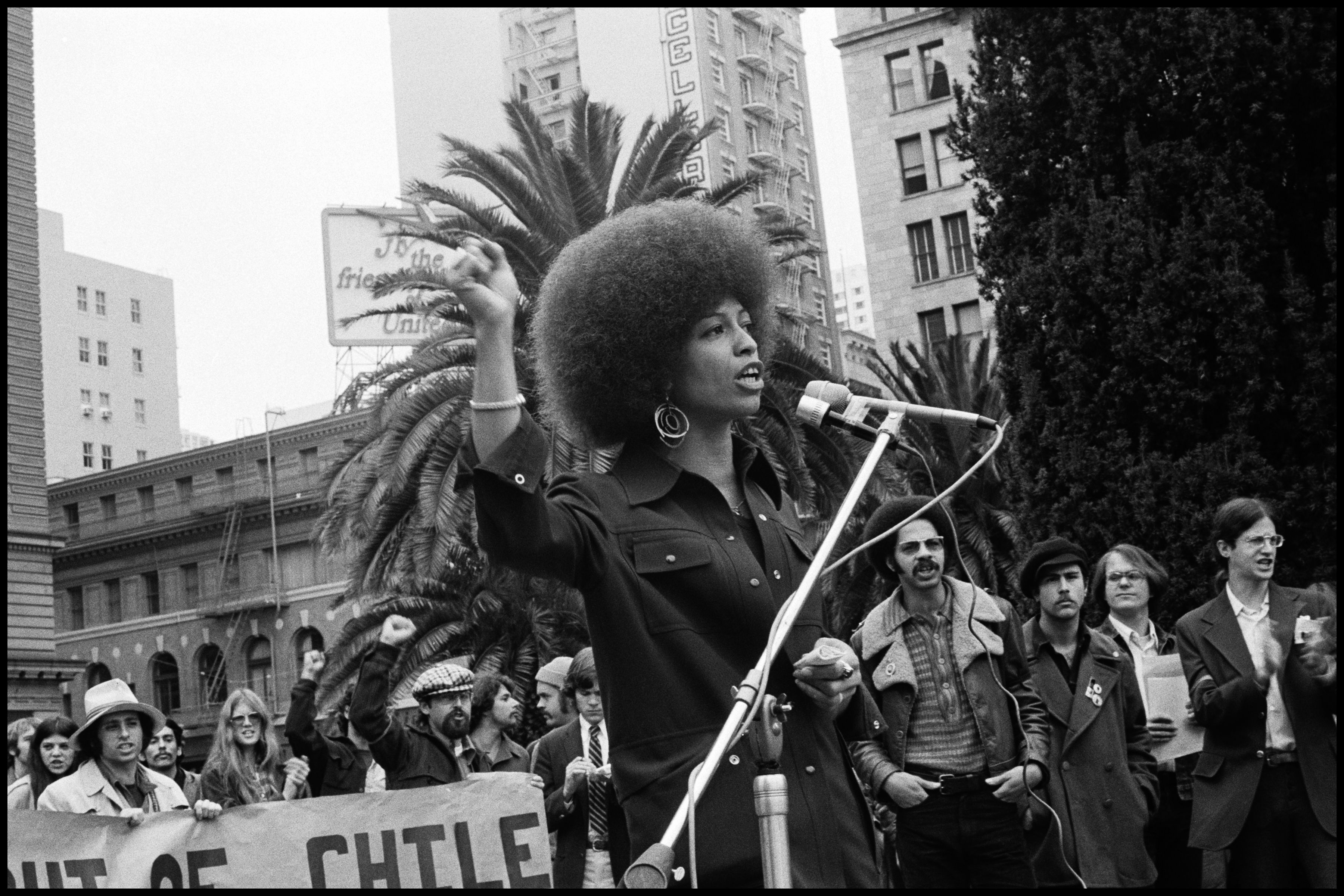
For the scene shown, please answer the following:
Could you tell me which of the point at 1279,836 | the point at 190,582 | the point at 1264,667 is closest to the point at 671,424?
the point at 1264,667

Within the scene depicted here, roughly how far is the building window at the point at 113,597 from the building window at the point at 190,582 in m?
3.49

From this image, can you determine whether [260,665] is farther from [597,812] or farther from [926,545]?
[926,545]

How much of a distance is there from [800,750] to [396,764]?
16.5ft

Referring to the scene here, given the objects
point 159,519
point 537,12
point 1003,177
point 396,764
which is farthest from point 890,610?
point 537,12

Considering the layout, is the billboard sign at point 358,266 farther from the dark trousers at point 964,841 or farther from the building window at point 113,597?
the dark trousers at point 964,841

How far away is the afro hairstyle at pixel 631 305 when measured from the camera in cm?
402

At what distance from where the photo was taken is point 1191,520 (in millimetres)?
11602

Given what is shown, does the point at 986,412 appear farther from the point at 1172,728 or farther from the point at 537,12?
the point at 537,12

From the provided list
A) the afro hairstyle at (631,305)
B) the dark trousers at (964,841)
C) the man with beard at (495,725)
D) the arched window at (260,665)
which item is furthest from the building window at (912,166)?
the afro hairstyle at (631,305)

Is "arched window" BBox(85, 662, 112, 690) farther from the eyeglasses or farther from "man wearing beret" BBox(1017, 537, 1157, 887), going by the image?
the eyeglasses

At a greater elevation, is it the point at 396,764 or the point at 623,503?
the point at 623,503

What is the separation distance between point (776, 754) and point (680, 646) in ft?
1.39

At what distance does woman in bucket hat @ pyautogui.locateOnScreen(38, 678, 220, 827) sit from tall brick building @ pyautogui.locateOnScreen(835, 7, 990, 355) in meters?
42.7

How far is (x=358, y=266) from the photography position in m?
48.6
